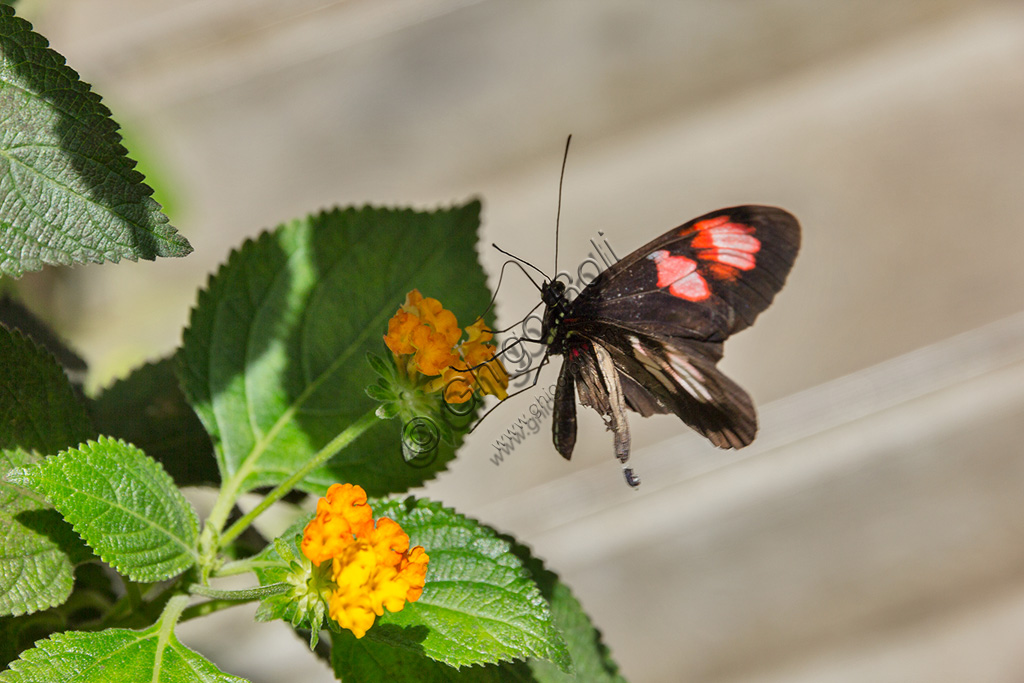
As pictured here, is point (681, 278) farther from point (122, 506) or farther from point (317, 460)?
point (122, 506)

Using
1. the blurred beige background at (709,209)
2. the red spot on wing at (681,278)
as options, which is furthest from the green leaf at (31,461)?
the blurred beige background at (709,209)

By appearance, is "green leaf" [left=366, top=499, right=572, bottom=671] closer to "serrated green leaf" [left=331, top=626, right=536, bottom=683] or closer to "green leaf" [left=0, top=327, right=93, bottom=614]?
"serrated green leaf" [left=331, top=626, right=536, bottom=683]

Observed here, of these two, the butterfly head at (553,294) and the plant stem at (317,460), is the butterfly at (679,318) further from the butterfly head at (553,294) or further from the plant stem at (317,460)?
the plant stem at (317,460)

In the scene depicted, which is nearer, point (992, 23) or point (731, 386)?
point (731, 386)

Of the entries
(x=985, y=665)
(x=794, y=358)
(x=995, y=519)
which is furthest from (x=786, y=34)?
(x=985, y=665)

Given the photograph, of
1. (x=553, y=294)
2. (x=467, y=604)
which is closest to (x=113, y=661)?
(x=467, y=604)

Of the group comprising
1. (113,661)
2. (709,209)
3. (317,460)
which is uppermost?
(709,209)

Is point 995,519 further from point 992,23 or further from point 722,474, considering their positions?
point 992,23
